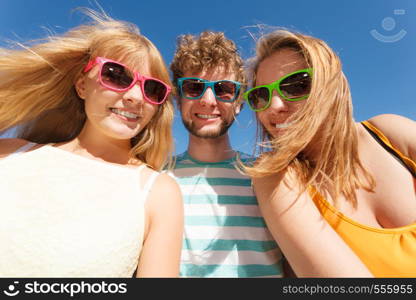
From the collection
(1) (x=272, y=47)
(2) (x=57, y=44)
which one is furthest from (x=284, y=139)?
(2) (x=57, y=44)

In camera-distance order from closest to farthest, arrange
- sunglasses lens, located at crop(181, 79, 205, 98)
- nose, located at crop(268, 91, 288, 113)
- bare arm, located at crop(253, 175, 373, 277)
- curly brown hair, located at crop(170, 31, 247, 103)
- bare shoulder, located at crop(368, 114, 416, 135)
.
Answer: bare arm, located at crop(253, 175, 373, 277) → bare shoulder, located at crop(368, 114, 416, 135) → nose, located at crop(268, 91, 288, 113) → sunglasses lens, located at crop(181, 79, 205, 98) → curly brown hair, located at crop(170, 31, 247, 103)

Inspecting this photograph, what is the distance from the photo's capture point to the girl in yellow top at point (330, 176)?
5.79 feet

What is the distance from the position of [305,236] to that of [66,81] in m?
2.56

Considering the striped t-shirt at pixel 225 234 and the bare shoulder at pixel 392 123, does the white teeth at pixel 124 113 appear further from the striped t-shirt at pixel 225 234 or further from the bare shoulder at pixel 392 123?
the bare shoulder at pixel 392 123

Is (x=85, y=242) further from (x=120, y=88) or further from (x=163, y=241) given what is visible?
(x=120, y=88)

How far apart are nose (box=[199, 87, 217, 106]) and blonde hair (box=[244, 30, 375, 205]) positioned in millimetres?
1024

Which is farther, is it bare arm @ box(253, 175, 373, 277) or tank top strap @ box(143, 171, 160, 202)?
tank top strap @ box(143, 171, 160, 202)

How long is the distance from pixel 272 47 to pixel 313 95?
731 mm

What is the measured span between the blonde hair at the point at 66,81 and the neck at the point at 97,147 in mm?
159

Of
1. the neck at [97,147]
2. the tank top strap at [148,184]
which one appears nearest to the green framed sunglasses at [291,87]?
the tank top strap at [148,184]

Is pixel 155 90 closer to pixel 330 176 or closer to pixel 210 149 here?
pixel 210 149

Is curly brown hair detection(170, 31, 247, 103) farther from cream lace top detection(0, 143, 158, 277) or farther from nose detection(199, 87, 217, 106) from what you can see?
cream lace top detection(0, 143, 158, 277)

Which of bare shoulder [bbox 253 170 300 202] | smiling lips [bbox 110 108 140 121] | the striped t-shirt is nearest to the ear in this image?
smiling lips [bbox 110 108 140 121]

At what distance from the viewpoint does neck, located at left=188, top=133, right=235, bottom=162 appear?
9.90 ft
